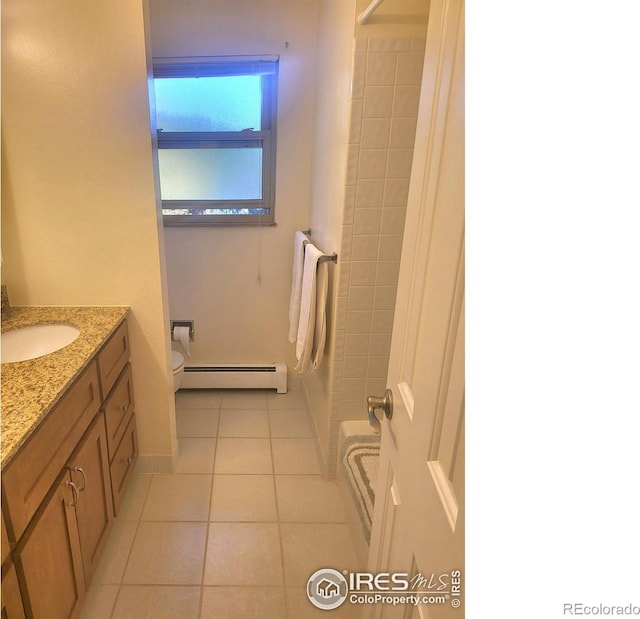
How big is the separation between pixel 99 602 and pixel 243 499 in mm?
639

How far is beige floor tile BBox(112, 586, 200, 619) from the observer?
1360 millimetres

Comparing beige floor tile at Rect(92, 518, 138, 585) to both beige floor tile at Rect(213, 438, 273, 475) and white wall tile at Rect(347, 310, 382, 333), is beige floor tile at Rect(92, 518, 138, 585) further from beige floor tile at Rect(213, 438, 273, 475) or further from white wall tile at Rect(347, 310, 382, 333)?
white wall tile at Rect(347, 310, 382, 333)

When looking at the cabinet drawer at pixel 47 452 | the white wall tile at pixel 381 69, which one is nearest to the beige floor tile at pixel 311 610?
the cabinet drawer at pixel 47 452

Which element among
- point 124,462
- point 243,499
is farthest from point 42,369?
point 243,499

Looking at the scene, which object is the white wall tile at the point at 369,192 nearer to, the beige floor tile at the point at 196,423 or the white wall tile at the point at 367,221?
the white wall tile at the point at 367,221

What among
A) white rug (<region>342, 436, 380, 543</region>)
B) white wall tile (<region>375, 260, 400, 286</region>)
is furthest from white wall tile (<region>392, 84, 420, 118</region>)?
white rug (<region>342, 436, 380, 543</region>)

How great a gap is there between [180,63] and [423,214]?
211cm

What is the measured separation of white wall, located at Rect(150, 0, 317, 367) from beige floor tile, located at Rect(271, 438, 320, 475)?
2.19 feet

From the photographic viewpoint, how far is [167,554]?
1.58m

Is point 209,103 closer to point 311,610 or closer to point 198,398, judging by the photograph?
point 198,398

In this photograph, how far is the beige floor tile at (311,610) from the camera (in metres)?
1.39

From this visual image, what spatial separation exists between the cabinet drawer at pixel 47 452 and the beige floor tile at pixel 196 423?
0.99m
